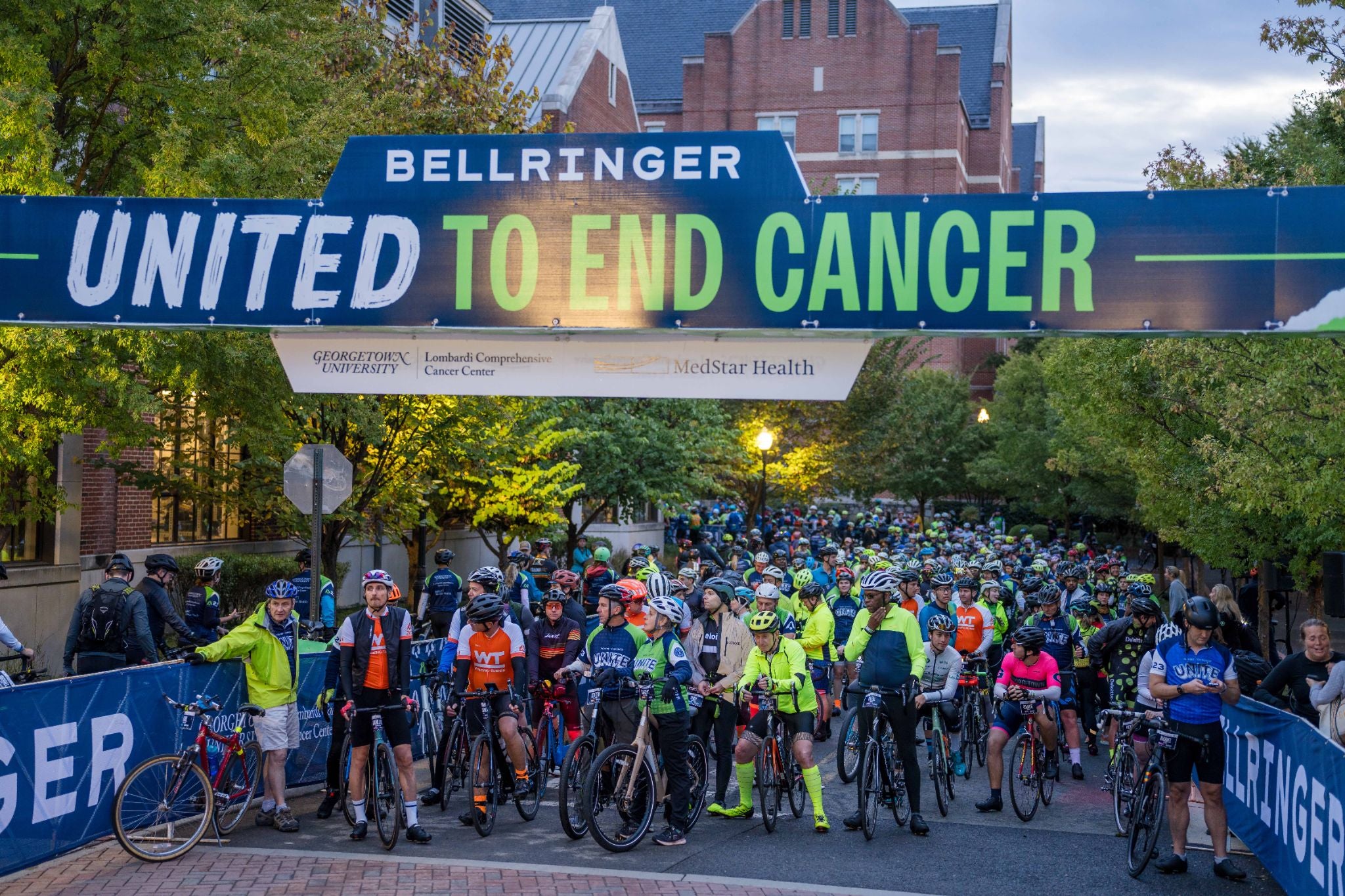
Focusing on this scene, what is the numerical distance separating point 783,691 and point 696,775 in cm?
97

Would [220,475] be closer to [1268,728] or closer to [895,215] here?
[895,215]

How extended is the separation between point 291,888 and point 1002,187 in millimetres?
71782

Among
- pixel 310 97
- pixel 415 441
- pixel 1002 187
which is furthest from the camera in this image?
pixel 1002 187

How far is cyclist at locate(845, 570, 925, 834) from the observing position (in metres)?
10.6

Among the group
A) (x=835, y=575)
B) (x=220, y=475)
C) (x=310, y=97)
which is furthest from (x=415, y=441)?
(x=835, y=575)

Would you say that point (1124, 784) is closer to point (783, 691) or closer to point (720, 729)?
point (783, 691)

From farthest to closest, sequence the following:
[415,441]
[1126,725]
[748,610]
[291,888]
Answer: [415,441], [748,610], [1126,725], [291,888]

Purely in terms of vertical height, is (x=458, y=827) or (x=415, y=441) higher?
(x=415, y=441)

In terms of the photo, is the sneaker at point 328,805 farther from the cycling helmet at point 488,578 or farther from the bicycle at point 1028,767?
the bicycle at point 1028,767

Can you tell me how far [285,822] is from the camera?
33.2 ft

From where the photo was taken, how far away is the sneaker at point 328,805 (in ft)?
35.0

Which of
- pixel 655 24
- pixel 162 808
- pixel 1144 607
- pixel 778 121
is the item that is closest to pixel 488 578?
pixel 162 808

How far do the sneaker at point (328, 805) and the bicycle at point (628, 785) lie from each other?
2.23 metres

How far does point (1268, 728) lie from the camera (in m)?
9.26
